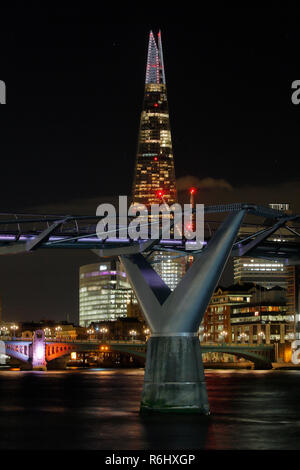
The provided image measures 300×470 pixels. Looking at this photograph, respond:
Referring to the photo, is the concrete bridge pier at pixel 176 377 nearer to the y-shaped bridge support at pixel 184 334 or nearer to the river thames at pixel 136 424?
the y-shaped bridge support at pixel 184 334

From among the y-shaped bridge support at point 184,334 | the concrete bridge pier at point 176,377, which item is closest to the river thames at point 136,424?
the concrete bridge pier at point 176,377

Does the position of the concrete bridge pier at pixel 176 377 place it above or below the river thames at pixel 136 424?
above

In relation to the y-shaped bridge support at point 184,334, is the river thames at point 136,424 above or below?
below

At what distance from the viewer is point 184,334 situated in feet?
196

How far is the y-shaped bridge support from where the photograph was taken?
58438mm

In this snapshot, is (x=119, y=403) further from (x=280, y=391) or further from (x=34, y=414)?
(x=280, y=391)

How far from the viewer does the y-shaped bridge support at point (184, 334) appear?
192 ft

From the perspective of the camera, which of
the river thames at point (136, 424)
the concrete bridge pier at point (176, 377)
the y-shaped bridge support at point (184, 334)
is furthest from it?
the concrete bridge pier at point (176, 377)

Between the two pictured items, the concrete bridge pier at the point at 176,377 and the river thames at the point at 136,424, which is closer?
the river thames at the point at 136,424

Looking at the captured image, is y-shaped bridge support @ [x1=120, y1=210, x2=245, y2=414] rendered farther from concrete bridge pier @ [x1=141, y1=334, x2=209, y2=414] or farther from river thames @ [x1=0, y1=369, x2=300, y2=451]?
river thames @ [x1=0, y1=369, x2=300, y2=451]

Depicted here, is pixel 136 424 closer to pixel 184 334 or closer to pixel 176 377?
pixel 176 377

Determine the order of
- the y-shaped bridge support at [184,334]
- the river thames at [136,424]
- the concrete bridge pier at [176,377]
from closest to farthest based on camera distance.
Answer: the river thames at [136,424], the y-shaped bridge support at [184,334], the concrete bridge pier at [176,377]
